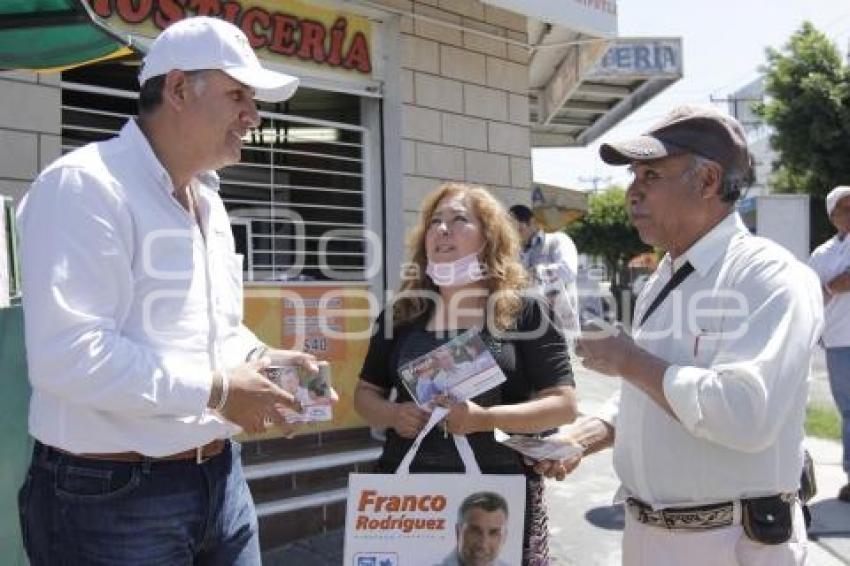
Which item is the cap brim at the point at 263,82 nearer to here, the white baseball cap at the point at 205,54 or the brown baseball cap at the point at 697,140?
the white baseball cap at the point at 205,54

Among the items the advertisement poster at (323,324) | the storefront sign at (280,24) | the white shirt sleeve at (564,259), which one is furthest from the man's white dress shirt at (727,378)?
the storefront sign at (280,24)

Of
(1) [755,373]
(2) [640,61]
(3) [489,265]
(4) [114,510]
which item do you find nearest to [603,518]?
(3) [489,265]

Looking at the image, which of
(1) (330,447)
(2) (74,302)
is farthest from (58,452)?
(1) (330,447)

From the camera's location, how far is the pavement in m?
4.90

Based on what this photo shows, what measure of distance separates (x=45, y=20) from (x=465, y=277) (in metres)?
1.82

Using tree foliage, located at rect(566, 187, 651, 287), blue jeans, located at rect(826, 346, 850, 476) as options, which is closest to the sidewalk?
blue jeans, located at rect(826, 346, 850, 476)

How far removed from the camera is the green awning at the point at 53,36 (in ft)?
10.3

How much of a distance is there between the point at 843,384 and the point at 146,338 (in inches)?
209

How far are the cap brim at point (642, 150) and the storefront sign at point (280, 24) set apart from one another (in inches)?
159

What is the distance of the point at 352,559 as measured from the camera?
229 cm

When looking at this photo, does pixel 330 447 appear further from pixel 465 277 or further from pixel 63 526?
pixel 63 526

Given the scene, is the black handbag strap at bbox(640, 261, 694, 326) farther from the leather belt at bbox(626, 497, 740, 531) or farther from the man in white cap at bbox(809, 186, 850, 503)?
the man in white cap at bbox(809, 186, 850, 503)

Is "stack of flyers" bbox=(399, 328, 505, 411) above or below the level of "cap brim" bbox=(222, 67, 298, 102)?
below

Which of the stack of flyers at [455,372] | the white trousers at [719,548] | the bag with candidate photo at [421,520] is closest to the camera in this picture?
the white trousers at [719,548]
